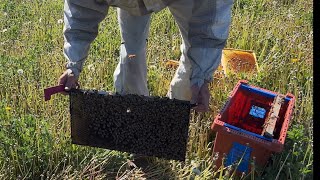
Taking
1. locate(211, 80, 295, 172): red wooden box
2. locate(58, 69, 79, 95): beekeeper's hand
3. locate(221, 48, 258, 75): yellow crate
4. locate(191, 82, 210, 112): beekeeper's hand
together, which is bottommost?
locate(211, 80, 295, 172): red wooden box

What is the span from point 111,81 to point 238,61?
116 centimetres

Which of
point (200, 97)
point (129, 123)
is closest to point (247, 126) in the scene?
point (200, 97)

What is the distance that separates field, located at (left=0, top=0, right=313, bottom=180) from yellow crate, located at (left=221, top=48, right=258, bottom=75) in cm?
9

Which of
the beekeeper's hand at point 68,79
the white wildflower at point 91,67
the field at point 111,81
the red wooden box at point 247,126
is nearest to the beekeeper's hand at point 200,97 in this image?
the red wooden box at point 247,126

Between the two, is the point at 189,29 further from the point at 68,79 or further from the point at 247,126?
the point at 247,126

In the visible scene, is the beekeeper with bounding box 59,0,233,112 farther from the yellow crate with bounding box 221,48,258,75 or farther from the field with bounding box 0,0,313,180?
the yellow crate with bounding box 221,48,258,75

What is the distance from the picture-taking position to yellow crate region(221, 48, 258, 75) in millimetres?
3980

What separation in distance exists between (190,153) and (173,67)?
1046mm

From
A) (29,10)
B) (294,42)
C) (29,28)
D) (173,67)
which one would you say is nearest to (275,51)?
(294,42)

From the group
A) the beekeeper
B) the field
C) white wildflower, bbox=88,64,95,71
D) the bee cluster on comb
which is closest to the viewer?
the beekeeper

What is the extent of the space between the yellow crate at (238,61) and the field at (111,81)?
9 cm

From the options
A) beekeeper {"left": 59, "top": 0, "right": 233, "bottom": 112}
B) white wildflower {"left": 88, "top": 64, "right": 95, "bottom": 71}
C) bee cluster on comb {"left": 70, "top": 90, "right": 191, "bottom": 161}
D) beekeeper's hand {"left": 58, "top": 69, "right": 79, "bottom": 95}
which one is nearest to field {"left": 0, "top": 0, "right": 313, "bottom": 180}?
white wildflower {"left": 88, "top": 64, "right": 95, "bottom": 71}

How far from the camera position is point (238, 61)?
4.06m

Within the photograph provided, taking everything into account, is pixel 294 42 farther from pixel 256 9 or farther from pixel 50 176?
pixel 50 176
